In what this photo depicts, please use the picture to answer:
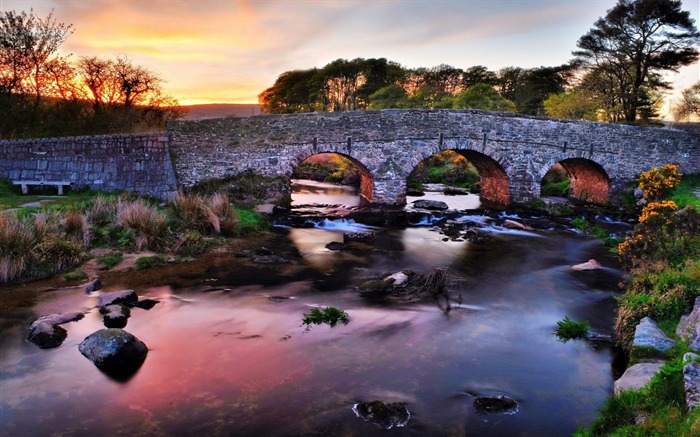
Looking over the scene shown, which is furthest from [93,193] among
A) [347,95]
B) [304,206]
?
[347,95]

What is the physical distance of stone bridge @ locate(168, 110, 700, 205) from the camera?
68.0ft

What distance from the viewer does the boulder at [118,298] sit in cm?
991

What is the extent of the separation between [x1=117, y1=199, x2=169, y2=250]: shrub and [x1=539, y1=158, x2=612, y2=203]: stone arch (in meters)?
18.9

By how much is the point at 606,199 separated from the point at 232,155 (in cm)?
1993

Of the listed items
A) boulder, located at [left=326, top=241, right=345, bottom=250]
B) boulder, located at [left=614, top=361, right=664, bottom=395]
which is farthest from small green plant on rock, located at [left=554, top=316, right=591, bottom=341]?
boulder, located at [left=326, top=241, right=345, bottom=250]

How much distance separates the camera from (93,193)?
17.8 m

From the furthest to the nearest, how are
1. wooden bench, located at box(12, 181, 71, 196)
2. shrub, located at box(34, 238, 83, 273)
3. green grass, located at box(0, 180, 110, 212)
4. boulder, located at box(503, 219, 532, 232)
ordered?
1. boulder, located at box(503, 219, 532, 232)
2. wooden bench, located at box(12, 181, 71, 196)
3. green grass, located at box(0, 180, 110, 212)
4. shrub, located at box(34, 238, 83, 273)

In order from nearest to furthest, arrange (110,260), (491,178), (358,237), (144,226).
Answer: (110,260)
(144,226)
(358,237)
(491,178)

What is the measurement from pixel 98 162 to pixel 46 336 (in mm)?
11667

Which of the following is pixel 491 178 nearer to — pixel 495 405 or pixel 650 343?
pixel 650 343

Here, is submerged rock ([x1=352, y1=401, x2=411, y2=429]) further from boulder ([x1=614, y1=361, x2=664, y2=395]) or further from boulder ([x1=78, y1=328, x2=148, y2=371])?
boulder ([x1=78, y1=328, x2=148, y2=371])

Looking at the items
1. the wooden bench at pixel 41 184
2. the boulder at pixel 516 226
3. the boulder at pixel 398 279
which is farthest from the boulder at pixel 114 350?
the boulder at pixel 516 226

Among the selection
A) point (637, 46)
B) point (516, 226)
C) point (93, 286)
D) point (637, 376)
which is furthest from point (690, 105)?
point (93, 286)

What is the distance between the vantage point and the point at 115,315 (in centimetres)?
917
